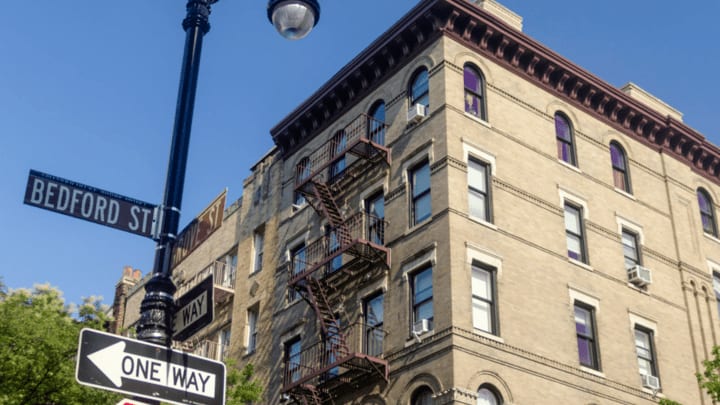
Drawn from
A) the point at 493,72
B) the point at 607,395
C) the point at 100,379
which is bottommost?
the point at 100,379

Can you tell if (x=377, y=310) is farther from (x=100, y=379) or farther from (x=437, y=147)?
(x=100, y=379)

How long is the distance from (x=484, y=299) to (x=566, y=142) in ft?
27.2

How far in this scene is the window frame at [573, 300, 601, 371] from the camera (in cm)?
2708

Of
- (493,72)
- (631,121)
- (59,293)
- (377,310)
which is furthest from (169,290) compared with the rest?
(631,121)

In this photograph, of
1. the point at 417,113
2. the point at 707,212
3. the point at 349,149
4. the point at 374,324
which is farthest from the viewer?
the point at 707,212

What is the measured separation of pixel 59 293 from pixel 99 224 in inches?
590

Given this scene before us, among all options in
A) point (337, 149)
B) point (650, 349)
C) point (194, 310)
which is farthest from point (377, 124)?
point (194, 310)

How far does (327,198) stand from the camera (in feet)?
101

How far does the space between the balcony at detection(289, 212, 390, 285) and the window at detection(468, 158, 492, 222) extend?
2.81 metres

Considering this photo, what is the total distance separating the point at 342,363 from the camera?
25.4 metres

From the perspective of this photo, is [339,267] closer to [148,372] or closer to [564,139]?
[564,139]

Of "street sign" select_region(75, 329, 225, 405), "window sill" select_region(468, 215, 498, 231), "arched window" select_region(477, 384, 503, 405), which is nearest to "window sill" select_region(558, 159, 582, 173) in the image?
"window sill" select_region(468, 215, 498, 231)

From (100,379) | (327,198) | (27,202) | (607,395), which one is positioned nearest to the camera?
(100,379)

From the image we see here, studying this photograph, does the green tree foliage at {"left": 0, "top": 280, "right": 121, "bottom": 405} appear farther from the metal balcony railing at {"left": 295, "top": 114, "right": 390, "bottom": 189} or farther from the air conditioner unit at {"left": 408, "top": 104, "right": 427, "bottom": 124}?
the air conditioner unit at {"left": 408, "top": 104, "right": 427, "bottom": 124}
